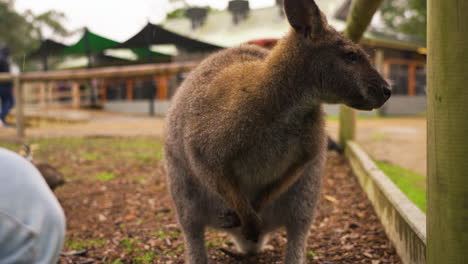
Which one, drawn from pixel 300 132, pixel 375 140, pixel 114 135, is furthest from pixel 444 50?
pixel 114 135

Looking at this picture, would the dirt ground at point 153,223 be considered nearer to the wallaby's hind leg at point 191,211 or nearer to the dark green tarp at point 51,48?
the wallaby's hind leg at point 191,211

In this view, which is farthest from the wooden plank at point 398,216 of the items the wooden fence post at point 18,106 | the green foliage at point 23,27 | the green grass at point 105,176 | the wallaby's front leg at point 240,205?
the green foliage at point 23,27

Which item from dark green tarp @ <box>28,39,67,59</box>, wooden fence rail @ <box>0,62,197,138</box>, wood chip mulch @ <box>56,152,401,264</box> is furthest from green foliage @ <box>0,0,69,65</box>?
wood chip mulch @ <box>56,152,401,264</box>

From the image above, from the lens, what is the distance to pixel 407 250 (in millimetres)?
1982

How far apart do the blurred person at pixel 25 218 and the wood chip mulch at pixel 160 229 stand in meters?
1.39

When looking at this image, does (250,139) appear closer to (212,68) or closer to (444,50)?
(212,68)

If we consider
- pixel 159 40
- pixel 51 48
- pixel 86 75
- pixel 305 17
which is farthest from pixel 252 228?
pixel 51 48

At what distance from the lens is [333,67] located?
173 centimetres

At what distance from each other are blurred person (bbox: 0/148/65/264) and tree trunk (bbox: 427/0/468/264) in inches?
40.2

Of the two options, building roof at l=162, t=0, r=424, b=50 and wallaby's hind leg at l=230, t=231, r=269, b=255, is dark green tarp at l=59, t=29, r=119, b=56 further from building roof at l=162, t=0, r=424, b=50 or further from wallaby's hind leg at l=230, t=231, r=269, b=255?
wallaby's hind leg at l=230, t=231, r=269, b=255

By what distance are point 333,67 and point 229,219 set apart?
770 mm

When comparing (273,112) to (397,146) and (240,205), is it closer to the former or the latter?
(240,205)

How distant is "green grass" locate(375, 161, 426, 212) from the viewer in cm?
287

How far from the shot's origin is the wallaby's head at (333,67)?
1726 millimetres
